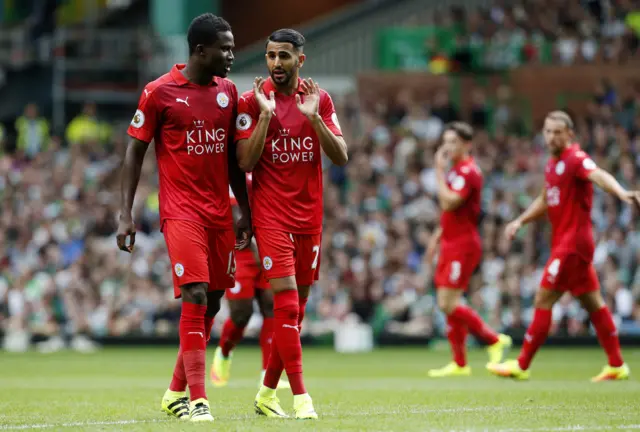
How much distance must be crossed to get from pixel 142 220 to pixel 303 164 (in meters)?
16.3

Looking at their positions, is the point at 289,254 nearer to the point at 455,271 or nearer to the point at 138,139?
the point at 138,139

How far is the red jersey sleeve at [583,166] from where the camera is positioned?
1227cm

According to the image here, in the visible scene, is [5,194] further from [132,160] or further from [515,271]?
[132,160]

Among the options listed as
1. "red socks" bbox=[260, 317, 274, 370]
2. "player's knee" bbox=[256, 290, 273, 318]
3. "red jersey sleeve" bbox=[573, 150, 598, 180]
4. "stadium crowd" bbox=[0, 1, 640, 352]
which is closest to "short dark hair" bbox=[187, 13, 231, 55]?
"red socks" bbox=[260, 317, 274, 370]

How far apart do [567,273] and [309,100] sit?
4868 mm

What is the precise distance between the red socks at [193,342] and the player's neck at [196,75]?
159 centimetres

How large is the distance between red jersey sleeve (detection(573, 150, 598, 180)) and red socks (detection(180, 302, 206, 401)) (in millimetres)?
5100

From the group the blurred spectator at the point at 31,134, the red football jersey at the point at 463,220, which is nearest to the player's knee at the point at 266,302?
the red football jersey at the point at 463,220

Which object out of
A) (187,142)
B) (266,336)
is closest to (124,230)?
(187,142)

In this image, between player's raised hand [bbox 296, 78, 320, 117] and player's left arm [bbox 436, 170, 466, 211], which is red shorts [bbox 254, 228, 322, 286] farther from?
player's left arm [bbox 436, 170, 466, 211]

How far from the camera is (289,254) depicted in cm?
883

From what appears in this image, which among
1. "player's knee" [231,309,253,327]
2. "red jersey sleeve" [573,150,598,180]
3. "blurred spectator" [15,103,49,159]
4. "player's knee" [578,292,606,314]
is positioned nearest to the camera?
"red jersey sleeve" [573,150,598,180]

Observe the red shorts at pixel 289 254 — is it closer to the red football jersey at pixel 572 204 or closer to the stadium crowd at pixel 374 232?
the red football jersey at pixel 572 204

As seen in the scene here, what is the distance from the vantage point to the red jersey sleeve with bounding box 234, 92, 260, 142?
888cm
